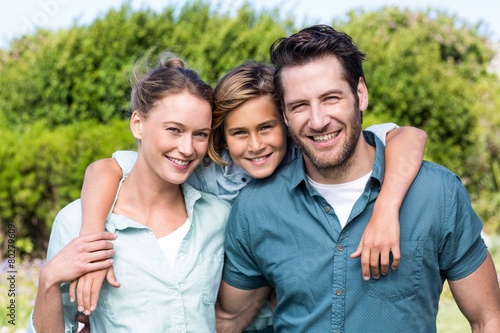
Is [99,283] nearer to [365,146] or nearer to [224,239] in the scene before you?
[224,239]

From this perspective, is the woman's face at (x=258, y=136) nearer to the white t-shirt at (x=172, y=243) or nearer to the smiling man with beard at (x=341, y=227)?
the smiling man with beard at (x=341, y=227)

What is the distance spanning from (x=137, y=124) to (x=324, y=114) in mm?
743

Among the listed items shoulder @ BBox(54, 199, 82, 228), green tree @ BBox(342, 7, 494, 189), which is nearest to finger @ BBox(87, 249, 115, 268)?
shoulder @ BBox(54, 199, 82, 228)

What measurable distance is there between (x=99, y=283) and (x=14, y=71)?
6.09 meters

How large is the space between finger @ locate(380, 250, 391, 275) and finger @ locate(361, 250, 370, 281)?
0.15ft

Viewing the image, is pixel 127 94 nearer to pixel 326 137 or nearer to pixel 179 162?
pixel 179 162

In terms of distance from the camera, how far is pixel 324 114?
103 inches

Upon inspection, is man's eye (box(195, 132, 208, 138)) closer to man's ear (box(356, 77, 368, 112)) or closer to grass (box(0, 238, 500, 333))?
man's ear (box(356, 77, 368, 112))

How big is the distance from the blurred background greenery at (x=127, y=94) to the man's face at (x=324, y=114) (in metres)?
3.49

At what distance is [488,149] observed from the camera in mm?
9594

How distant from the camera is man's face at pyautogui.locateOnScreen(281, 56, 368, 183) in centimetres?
263

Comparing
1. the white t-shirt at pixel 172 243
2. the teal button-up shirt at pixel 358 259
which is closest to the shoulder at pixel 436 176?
the teal button-up shirt at pixel 358 259

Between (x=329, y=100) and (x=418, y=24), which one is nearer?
(x=329, y=100)

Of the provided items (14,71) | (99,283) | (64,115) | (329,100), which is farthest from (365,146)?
(14,71)
